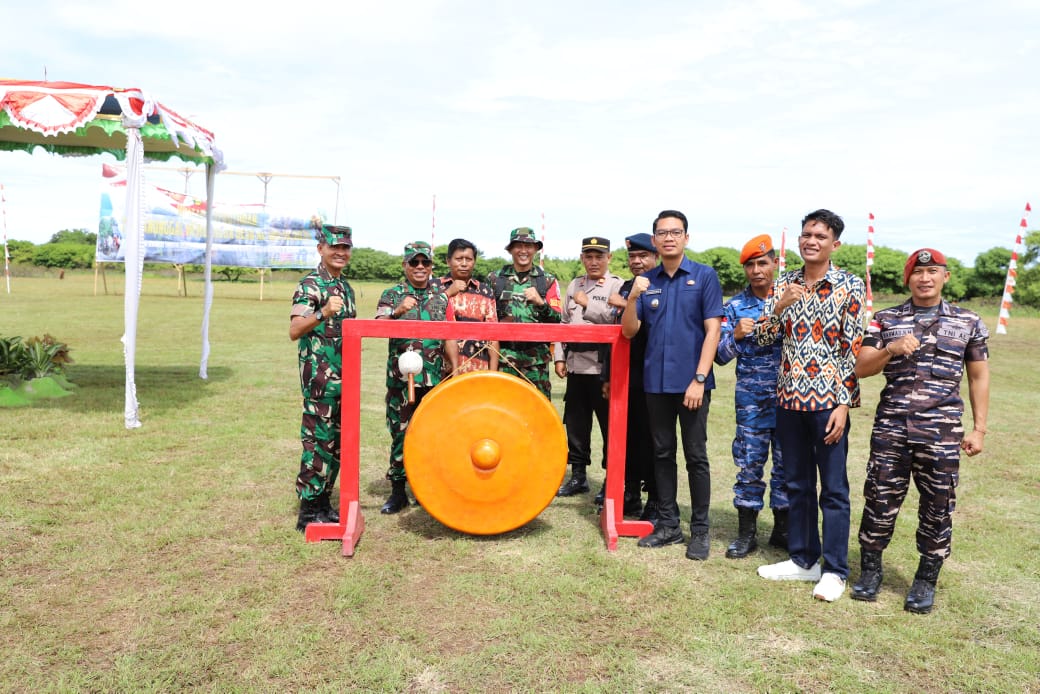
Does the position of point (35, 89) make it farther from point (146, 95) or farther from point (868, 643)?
point (868, 643)

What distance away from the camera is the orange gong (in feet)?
14.8

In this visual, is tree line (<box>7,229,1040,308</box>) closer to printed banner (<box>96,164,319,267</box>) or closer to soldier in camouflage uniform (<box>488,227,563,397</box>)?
printed banner (<box>96,164,319,267</box>)

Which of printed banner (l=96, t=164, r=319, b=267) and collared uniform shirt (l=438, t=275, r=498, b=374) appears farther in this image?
printed banner (l=96, t=164, r=319, b=267)

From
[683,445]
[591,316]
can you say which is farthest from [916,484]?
[591,316]

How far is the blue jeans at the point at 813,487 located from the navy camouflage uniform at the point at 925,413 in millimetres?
180

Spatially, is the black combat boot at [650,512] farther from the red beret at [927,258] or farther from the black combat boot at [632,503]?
the red beret at [927,258]

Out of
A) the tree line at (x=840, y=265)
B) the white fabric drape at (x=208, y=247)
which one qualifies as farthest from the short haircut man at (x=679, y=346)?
the tree line at (x=840, y=265)

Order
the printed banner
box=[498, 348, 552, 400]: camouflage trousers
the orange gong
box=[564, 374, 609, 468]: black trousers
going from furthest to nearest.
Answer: the printed banner < box=[498, 348, 552, 400]: camouflage trousers < box=[564, 374, 609, 468]: black trousers < the orange gong

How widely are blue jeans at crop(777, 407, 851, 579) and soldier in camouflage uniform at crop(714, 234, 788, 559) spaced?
0.93 ft

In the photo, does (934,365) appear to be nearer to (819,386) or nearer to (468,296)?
(819,386)

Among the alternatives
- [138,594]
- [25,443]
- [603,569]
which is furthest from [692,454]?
[25,443]

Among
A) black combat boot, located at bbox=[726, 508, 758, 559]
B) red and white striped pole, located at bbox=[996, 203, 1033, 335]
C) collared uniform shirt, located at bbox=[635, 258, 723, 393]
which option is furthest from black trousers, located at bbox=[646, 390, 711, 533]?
red and white striped pole, located at bbox=[996, 203, 1033, 335]

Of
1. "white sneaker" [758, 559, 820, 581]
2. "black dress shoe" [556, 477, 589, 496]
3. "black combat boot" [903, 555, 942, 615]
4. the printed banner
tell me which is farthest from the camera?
the printed banner

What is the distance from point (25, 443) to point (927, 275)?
7.62 metres
